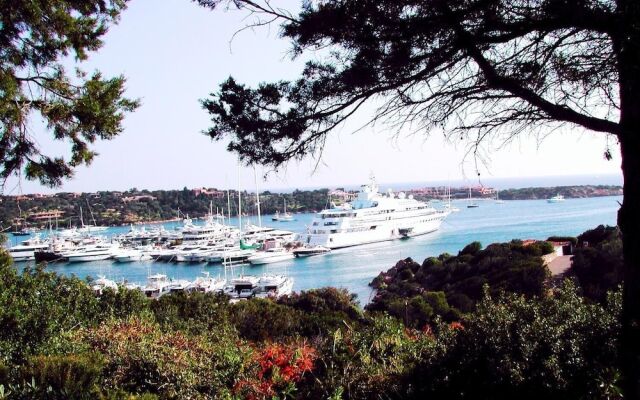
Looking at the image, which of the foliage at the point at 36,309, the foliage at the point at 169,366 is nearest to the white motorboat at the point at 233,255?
the foliage at the point at 36,309

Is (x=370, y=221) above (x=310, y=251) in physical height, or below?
above

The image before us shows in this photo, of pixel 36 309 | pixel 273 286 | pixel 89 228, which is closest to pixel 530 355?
pixel 36 309

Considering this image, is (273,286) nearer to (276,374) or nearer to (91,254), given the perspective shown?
(276,374)

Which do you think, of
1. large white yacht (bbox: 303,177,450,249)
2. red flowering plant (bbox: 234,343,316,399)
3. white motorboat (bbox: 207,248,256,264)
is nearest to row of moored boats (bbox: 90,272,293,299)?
white motorboat (bbox: 207,248,256,264)

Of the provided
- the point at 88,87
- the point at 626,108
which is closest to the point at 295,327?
the point at 88,87

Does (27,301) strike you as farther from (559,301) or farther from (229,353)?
(559,301)
